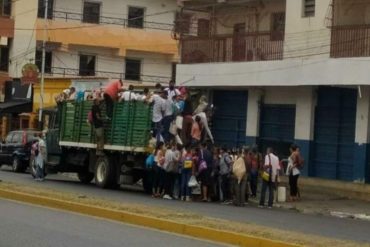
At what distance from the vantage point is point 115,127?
22.5m

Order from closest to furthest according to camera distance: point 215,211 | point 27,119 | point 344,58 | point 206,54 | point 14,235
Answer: point 14,235, point 215,211, point 344,58, point 206,54, point 27,119

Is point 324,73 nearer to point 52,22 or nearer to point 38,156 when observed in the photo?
point 38,156

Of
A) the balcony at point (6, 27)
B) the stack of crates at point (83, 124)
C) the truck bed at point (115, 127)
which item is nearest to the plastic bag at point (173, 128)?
the truck bed at point (115, 127)

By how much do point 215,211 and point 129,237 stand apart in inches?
234

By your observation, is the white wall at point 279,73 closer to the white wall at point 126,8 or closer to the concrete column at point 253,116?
the concrete column at point 253,116

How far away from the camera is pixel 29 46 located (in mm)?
47188

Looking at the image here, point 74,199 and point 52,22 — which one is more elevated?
point 52,22

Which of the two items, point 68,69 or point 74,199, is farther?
point 68,69

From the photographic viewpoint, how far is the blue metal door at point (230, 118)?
99.8 ft

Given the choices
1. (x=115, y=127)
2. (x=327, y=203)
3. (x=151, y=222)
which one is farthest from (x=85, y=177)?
(x=151, y=222)

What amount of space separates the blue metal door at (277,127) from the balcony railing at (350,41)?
3.55 metres

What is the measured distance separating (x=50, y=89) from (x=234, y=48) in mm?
→ 18047

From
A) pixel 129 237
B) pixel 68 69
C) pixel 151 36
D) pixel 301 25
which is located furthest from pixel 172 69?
pixel 129 237

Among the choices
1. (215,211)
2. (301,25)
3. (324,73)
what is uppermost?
(301,25)
